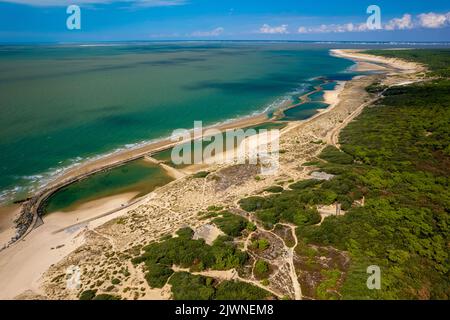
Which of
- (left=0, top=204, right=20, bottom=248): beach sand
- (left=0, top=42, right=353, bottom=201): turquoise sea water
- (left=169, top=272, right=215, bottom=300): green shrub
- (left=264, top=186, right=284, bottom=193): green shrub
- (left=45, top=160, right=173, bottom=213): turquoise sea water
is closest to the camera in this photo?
(left=169, top=272, right=215, bottom=300): green shrub

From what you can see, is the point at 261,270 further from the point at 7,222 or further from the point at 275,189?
the point at 7,222

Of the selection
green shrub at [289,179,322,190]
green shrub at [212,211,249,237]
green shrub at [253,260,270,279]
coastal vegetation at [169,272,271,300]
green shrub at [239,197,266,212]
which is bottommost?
coastal vegetation at [169,272,271,300]

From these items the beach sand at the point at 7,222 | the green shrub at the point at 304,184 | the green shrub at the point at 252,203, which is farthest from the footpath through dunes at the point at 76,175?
the green shrub at the point at 304,184

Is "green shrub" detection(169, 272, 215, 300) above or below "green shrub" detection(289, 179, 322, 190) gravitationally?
below

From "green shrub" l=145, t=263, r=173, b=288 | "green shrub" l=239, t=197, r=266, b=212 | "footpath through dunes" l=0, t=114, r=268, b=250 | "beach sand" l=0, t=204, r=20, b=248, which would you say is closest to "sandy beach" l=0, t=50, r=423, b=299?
"footpath through dunes" l=0, t=114, r=268, b=250

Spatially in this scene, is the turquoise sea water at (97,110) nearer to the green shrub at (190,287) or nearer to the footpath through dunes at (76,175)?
the footpath through dunes at (76,175)

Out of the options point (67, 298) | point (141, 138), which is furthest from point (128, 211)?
point (141, 138)

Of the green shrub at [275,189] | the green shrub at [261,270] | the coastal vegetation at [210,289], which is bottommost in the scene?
the coastal vegetation at [210,289]

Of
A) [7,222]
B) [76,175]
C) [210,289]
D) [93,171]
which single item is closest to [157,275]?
[210,289]

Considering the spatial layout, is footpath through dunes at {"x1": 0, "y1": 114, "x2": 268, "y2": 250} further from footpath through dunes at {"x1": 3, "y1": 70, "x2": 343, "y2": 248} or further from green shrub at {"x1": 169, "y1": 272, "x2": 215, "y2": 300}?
green shrub at {"x1": 169, "y1": 272, "x2": 215, "y2": 300}
